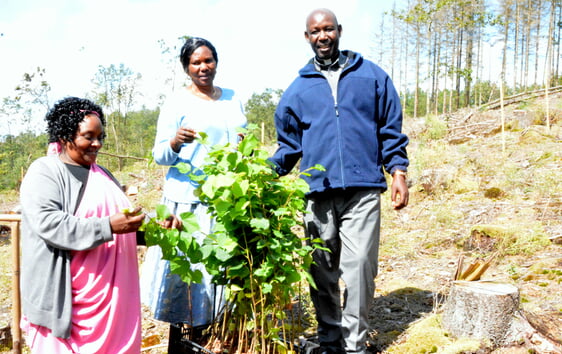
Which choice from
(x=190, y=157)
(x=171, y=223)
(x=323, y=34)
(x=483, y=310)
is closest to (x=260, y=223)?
(x=171, y=223)

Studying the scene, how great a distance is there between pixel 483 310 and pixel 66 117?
2484 millimetres

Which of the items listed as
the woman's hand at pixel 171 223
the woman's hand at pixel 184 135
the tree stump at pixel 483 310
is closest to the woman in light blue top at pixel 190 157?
the woman's hand at pixel 184 135

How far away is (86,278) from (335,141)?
1.35 m

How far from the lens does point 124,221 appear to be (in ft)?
5.57

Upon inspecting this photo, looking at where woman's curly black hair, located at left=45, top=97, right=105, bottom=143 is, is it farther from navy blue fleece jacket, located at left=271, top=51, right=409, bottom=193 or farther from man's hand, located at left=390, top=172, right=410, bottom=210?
man's hand, located at left=390, top=172, right=410, bottom=210

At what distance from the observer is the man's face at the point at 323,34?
239 centimetres

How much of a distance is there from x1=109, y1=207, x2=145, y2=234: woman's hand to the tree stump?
2.06 meters

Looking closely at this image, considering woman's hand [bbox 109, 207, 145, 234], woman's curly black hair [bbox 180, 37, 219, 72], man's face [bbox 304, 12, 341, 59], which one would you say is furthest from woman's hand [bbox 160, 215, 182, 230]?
man's face [bbox 304, 12, 341, 59]

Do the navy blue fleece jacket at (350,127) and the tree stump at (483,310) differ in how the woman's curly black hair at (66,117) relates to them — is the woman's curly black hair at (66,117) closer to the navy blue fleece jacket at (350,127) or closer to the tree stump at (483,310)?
the navy blue fleece jacket at (350,127)

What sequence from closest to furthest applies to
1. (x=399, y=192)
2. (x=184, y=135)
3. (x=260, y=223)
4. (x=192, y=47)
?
(x=260, y=223), (x=184, y=135), (x=399, y=192), (x=192, y=47)

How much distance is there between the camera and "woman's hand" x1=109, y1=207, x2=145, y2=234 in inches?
66.9

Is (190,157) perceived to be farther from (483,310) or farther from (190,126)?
(483,310)

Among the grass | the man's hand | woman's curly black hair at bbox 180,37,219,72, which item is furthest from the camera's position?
the grass

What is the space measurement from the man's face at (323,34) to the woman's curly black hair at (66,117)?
3.97ft
